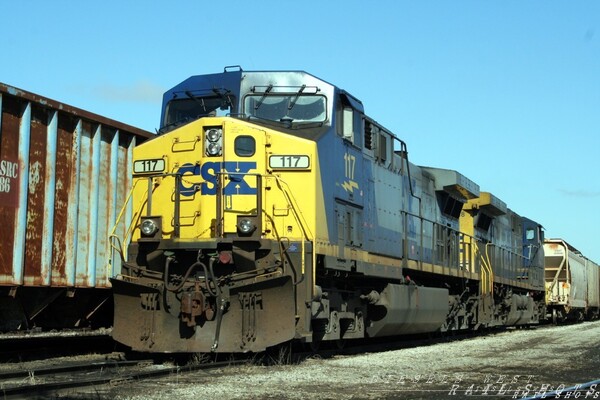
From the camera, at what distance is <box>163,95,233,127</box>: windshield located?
10.4m

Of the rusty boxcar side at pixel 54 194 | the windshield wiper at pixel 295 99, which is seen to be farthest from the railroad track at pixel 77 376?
the windshield wiper at pixel 295 99

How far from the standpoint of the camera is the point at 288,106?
1036 cm

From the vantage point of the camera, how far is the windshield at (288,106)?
10320 millimetres

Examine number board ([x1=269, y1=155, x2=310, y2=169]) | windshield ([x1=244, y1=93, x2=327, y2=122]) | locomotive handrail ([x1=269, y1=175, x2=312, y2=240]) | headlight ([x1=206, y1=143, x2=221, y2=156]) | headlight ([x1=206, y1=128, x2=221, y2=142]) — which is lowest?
locomotive handrail ([x1=269, y1=175, x2=312, y2=240])

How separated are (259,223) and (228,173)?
0.80m

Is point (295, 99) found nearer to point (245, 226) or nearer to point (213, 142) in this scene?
point (213, 142)

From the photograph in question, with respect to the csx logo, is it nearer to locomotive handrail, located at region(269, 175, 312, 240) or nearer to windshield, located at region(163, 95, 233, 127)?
locomotive handrail, located at region(269, 175, 312, 240)

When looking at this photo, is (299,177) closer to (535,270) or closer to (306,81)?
(306,81)

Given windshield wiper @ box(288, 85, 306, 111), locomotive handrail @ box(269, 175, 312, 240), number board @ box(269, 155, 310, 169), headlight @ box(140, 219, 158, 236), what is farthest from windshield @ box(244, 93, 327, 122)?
headlight @ box(140, 219, 158, 236)

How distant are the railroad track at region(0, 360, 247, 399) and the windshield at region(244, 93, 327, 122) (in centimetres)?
333

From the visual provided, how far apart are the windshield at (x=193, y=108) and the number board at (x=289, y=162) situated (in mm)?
1095

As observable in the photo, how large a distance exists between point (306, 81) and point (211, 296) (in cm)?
329

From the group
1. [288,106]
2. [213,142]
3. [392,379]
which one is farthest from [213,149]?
[392,379]

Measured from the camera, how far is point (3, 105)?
989 centimetres
